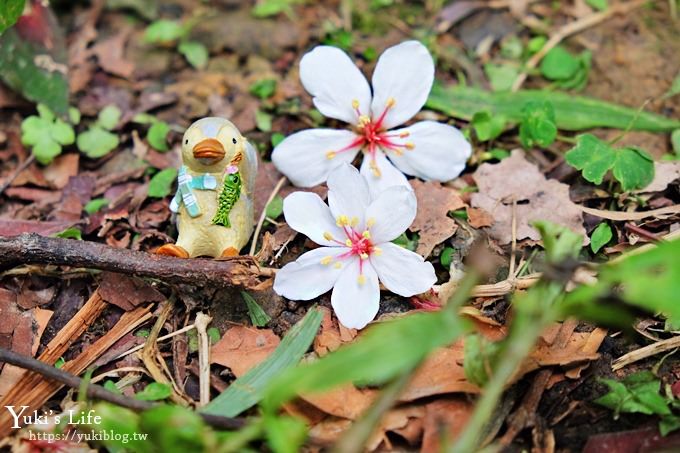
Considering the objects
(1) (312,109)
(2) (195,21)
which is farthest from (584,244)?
(2) (195,21)

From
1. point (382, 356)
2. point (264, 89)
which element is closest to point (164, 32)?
point (264, 89)

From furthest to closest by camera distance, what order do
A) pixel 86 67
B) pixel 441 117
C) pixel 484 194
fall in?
pixel 86 67 → pixel 441 117 → pixel 484 194

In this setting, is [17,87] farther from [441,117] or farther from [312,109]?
[441,117]

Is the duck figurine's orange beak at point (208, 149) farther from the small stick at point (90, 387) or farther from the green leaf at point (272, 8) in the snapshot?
the green leaf at point (272, 8)

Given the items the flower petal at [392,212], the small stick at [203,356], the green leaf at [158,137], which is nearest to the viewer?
the small stick at [203,356]

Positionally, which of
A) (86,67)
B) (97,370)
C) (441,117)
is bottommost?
(97,370)

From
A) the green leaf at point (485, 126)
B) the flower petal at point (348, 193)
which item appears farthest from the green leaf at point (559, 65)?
the flower petal at point (348, 193)
